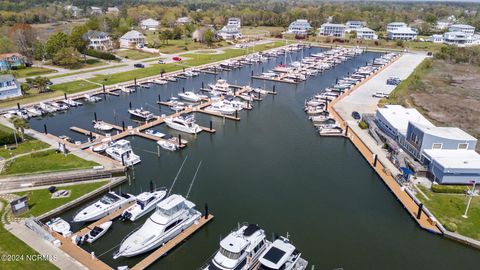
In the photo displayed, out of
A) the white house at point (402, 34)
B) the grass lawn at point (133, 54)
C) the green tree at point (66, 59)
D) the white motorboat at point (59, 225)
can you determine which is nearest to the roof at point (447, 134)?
the white motorboat at point (59, 225)

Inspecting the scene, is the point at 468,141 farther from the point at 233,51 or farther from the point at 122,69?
the point at 233,51

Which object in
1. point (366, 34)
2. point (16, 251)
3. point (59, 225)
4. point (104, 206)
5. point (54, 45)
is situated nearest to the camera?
point (16, 251)

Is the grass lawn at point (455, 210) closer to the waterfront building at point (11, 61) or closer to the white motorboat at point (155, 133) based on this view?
the white motorboat at point (155, 133)

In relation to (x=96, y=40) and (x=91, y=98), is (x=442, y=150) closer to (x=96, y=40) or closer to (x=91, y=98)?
(x=91, y=98)

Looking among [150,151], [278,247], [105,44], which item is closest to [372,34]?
[105,44]

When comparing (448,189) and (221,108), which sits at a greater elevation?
(221,108)

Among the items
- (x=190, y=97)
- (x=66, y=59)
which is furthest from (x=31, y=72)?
(x=190, y=97)

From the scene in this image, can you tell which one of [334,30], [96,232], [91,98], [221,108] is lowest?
[96,232]

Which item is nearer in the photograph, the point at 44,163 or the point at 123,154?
the point at 44,163
